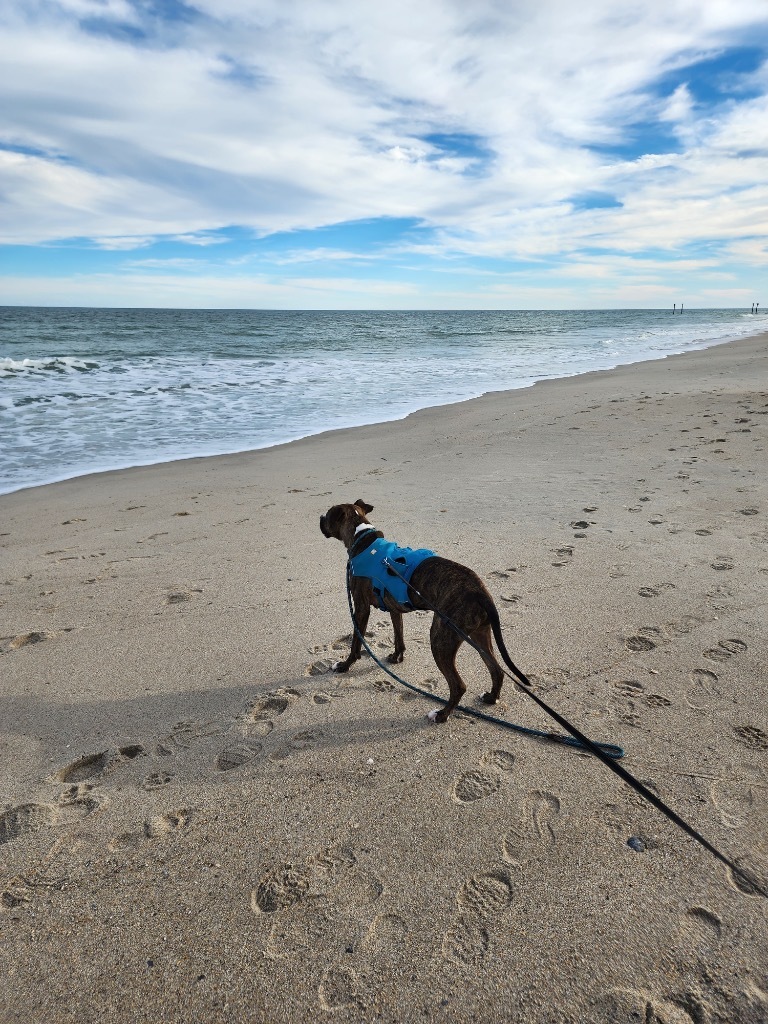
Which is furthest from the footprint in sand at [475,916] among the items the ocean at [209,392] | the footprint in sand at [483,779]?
the ocean at [209,392]

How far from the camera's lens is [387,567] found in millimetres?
3107

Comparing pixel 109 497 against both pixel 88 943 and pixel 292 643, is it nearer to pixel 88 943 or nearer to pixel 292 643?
pixel 292 643

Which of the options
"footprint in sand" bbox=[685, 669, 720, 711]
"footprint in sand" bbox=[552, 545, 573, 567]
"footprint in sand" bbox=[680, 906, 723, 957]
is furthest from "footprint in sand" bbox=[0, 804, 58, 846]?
"footprint in sand" bbox=[552, 545, 573, 567]

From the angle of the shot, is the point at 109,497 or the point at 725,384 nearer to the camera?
the point at 109,497

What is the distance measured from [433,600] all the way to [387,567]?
33 cm

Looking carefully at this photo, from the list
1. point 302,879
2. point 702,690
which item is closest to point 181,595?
point 302,879

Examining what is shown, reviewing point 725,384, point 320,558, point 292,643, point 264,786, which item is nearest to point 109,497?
point 320,558

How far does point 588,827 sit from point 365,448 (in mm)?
7593

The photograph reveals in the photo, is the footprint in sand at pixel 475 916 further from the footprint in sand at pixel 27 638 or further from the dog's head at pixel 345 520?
the footprint in sand at pixel 27 638

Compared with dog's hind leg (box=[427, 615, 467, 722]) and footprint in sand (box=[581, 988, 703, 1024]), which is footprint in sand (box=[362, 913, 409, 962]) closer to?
footprint in sand (box=[581, 988, 703, 1024])

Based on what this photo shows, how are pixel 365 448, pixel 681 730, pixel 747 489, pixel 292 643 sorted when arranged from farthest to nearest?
pixel 365 448 → pixel 747 489 → pixel 292 643 → pixel 681 730

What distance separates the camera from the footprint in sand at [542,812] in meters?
2.24

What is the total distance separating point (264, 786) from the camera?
2547 millimetres

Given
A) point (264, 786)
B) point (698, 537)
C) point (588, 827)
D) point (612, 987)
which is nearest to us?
point (612, 987)
